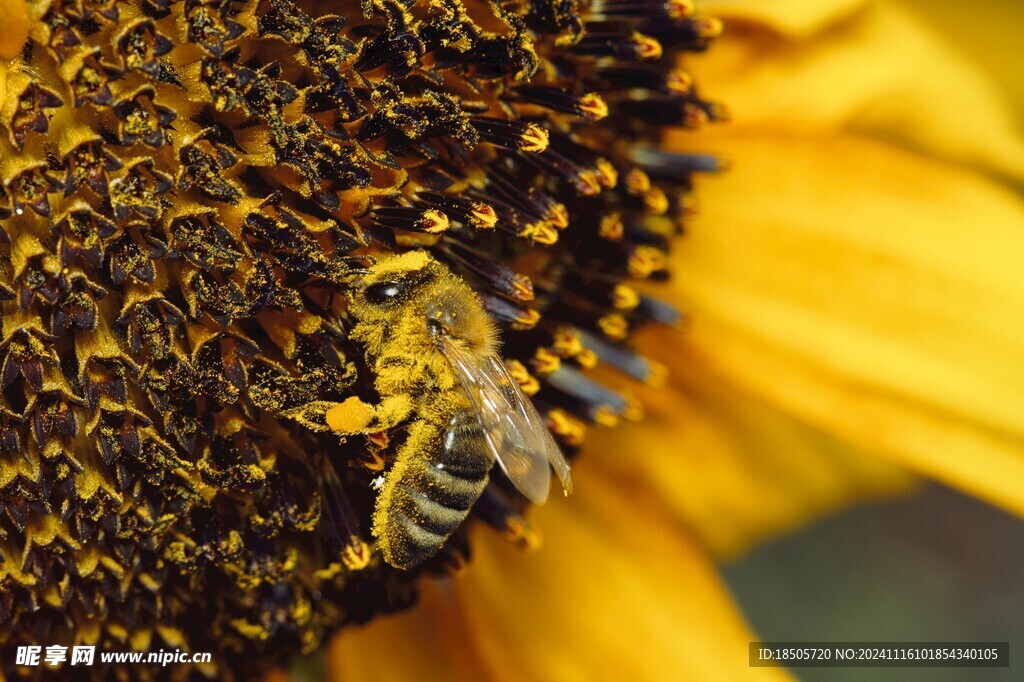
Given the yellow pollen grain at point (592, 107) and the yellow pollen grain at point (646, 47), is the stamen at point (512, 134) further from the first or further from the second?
the yellow pollen grain at point (646, 47)

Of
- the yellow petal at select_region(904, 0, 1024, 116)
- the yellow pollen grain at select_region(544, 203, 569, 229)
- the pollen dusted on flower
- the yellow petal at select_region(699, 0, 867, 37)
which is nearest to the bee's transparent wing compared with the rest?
the pollen dusted on flower

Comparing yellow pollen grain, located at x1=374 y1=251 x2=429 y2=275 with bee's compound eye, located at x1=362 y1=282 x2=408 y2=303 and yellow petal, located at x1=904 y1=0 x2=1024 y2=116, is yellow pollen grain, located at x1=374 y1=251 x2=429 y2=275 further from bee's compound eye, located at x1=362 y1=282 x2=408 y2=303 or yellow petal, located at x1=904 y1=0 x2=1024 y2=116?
yellow petal, located at x1=904 y1=0 x2=1024 y2=116

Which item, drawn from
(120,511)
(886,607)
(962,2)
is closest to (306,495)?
(120,511)

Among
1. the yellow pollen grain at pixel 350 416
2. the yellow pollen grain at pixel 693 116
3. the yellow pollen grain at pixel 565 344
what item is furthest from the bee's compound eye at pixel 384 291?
the yellow pollen grain at pixel 693 116

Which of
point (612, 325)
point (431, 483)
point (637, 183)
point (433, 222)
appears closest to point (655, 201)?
point (637, 183)

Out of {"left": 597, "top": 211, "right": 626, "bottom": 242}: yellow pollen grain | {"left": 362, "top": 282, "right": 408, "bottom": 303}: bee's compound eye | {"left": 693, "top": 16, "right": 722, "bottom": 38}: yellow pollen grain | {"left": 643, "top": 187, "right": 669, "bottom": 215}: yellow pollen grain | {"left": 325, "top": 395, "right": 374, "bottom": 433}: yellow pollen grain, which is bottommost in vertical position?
{"left": 325, "top": 395, "right": 374, "bottom": 433}: yellow pollen grain

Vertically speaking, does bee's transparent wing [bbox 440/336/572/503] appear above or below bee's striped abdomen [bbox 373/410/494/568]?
above

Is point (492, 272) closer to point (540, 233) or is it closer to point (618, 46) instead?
point (540, 233)
